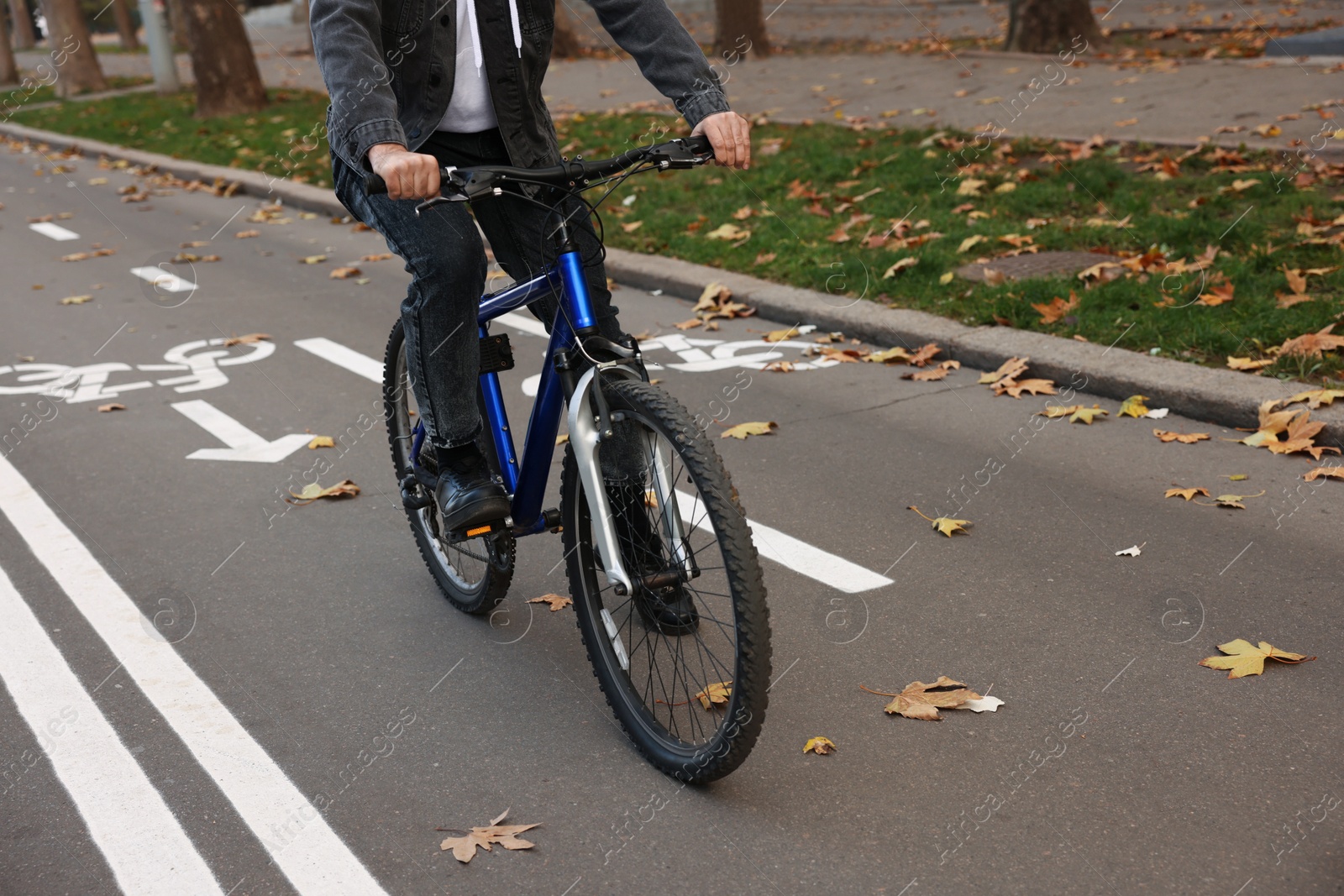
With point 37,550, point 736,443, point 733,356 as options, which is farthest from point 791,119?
point 37,550

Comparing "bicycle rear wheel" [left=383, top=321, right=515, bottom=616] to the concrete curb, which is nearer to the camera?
"bicycle rear wheel" [left=383, top=321, right=515, bottom=616]

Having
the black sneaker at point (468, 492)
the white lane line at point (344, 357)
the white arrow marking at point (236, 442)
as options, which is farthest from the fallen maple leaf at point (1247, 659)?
the white lane line at point (344, 357)

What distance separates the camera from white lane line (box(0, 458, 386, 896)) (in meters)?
2.70

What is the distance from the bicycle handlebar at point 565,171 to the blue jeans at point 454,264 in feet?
0.63

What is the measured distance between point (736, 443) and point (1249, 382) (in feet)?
6.77

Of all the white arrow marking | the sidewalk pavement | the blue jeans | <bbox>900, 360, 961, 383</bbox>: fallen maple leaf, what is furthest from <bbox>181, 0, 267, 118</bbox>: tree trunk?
the blue jeans

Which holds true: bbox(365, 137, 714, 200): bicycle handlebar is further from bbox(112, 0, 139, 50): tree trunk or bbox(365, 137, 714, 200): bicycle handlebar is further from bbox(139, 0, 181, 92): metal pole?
bbox(112, 0, 139, 50): tree trunk

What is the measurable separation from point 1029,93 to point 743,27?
6.59 metres

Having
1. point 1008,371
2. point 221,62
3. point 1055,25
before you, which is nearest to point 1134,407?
point 1008,371

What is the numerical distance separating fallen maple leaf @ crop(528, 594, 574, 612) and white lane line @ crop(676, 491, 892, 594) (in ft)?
2.00

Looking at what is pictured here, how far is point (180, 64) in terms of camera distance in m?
30.6

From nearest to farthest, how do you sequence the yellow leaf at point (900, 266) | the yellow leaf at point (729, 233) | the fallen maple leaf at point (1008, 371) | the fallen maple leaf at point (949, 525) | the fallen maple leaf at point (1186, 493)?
the fallen maple leaf at point (949, 525), the fallen maple leaf at point (1186, 493), the fallen maple leaf at point (1008, 371), the yellow leaf at point (900, 266), the yellow leaf at point (729, 233)

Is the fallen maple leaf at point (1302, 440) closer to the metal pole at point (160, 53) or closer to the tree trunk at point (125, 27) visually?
the metal pole at point (160, 53)

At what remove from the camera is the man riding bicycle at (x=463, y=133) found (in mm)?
2947
